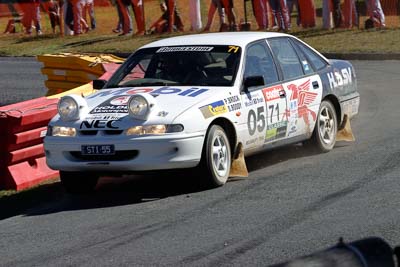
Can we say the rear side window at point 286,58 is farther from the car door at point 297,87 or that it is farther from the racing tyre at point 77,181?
the racing tyre at point 77,181

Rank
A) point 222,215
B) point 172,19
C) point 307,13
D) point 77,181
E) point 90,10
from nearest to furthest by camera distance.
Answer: point 222,215, point 77,181, point 307,13, point 172,19, point 90,10

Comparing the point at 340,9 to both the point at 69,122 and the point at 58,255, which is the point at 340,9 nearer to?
the point at 69,122

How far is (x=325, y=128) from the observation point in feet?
36.8

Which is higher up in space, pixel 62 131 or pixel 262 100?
pixel 62 131

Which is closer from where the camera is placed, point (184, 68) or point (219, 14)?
point (184, 68)

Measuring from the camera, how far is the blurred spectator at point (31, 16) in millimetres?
30859

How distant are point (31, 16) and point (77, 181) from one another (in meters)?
22.4

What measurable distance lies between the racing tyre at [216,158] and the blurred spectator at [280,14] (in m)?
16.0

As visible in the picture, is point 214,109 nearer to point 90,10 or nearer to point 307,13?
point 307,13

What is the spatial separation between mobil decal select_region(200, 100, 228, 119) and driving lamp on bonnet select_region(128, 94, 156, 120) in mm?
533

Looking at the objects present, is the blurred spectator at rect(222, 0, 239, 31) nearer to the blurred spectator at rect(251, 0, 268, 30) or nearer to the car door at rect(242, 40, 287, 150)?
the blurred spectator at rect(251, 0, 268, 30)

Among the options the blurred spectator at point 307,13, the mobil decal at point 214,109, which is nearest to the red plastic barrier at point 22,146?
the mobil decal at point 214,109

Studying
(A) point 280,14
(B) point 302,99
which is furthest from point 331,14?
(B) point 302,99

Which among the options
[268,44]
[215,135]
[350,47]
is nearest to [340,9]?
[350,47]
